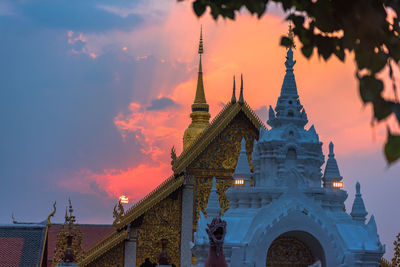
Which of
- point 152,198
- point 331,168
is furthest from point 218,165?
point 331,168

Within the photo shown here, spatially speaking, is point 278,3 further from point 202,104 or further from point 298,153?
point 202,104

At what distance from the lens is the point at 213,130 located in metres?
19.1

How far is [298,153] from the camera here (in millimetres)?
14719

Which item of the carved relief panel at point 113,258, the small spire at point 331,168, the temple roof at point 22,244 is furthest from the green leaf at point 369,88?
the carved relief panel at point 113,258

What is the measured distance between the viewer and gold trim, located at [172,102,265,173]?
19109 mm

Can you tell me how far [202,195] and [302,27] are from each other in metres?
15.3

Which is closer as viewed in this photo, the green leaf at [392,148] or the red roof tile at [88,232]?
the green leaf at [392,148]

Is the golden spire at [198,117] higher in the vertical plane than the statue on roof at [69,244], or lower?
higher

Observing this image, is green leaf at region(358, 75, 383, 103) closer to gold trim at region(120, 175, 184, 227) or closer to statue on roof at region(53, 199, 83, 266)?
statue on roof at region(53, 199, 83, 266)

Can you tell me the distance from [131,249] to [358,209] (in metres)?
6.52

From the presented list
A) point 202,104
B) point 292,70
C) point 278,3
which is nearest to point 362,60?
point 278,3

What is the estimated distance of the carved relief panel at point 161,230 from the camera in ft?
61.0

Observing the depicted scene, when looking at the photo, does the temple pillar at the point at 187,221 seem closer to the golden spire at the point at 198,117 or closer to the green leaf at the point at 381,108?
the golden spire at the point at 198,117

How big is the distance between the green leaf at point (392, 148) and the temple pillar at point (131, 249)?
15575mm
